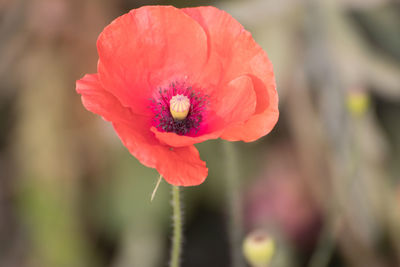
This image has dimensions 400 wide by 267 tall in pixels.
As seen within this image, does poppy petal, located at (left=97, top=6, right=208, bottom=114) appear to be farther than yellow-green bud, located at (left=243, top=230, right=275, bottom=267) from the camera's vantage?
No

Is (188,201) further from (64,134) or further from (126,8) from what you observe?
(126,8)

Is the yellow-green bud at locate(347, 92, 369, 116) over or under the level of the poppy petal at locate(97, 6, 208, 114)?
under

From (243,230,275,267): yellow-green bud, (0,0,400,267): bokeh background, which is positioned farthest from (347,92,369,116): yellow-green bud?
(0,0,400,267): bokeh background

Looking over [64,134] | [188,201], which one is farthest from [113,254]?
[64,134]

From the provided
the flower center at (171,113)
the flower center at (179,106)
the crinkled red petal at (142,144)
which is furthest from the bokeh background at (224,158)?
the crinkled red petal at (142,144)

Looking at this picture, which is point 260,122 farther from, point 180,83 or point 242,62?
point 180,83

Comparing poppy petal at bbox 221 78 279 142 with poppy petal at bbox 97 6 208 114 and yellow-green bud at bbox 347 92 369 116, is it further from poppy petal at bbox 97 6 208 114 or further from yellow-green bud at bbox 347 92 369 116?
yellow-green bud at bbox 347 92 369 116
